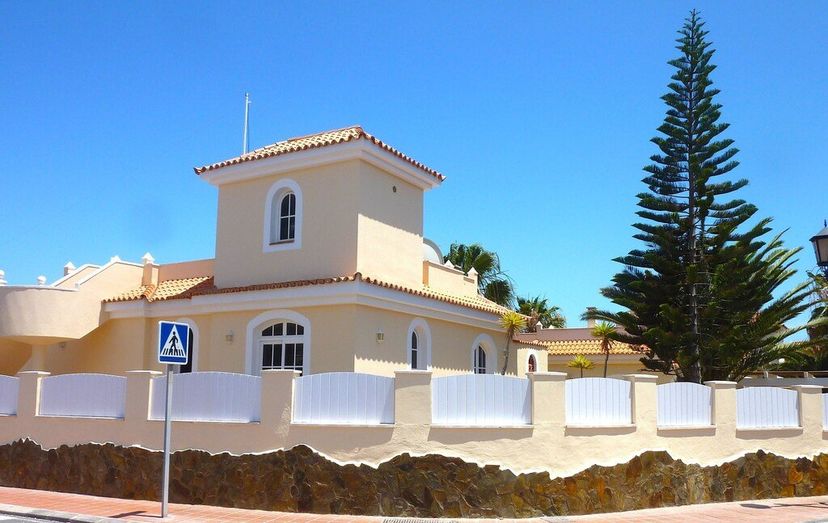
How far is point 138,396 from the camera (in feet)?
40.1

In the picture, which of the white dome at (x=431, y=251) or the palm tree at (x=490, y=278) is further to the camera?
the palm tree at (x=490, y=278)

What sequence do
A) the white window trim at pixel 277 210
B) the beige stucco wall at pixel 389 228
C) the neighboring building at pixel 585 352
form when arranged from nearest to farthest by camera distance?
the beige stucco wall at pixel 389 228
the white window trim at pixel 277 210
the neighboring building at pixel 585 352

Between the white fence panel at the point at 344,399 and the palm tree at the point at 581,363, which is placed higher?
the palm tree at the point at 581,363

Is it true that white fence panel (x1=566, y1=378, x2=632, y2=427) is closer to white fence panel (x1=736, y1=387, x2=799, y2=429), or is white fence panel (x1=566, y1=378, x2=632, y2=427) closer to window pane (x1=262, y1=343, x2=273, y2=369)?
Result: white fence panel (x1=736, y1=387, x2=799, y2=429)

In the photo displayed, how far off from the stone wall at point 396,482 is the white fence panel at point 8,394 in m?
1.31

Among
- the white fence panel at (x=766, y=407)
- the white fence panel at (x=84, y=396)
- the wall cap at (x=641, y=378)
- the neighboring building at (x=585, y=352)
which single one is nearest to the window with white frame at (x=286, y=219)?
the white fence panel at (x=84, y=396)

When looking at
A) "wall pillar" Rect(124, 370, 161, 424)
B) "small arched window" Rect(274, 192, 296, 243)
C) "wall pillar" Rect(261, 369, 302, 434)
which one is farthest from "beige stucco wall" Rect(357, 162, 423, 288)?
"wall pillar" Rect(124, 370, 161, 424)

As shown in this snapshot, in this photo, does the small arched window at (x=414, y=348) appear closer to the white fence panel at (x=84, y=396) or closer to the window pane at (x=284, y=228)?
the window pane at (x=284, y=228)

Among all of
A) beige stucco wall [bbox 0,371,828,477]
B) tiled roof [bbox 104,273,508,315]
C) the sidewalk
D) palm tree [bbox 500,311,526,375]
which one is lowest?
the sidewalk

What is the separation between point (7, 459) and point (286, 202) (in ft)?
25.1

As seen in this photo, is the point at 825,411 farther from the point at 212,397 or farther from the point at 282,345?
the point at 212,397

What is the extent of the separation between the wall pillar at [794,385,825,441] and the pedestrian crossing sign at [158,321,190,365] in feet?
36.5

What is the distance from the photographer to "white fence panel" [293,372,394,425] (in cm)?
1067

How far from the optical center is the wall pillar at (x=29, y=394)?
534 inches
